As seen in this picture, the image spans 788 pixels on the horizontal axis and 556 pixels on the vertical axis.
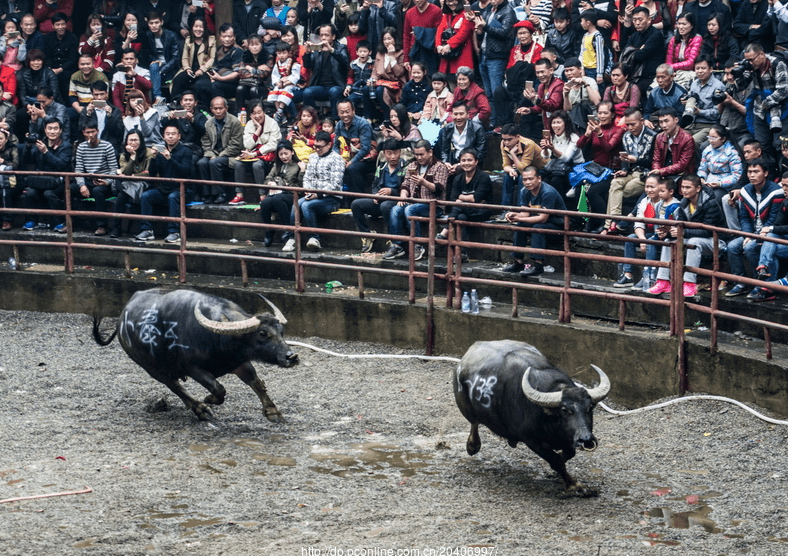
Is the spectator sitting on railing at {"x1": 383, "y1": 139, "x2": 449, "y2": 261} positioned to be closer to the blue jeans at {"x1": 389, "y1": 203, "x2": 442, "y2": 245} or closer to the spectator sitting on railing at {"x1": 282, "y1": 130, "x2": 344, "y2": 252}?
the blue jeans at {"x1": 389, "y1": 203, "x2": 442, "y2": 245}

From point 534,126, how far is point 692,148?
3.17 meters

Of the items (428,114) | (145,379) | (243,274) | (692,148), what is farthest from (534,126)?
(145,379)

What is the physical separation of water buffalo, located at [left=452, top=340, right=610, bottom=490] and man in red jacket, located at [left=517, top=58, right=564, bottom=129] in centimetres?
622

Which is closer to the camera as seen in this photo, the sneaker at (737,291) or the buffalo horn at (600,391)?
the buffalo horn at (600,391)

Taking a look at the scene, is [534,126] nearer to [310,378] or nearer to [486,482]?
[310,378]

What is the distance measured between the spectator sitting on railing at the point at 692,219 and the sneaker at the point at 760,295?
0.58m

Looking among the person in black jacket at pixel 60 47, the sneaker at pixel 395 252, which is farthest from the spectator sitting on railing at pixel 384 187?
the person in black jacket at pixel 60 47

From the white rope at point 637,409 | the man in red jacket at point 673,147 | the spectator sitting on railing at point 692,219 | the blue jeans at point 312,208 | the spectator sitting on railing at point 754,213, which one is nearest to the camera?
the white rope at point 637,409

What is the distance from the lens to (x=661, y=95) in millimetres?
14422

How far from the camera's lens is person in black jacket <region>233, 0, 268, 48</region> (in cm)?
1962

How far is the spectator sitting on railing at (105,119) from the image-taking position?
701 inches

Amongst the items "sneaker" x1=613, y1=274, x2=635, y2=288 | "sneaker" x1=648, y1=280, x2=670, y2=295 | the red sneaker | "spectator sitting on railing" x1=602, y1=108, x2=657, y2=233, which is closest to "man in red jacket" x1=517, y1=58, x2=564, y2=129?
"spectator sitting on railing" x1=602, y1=108, x2=657, y2=233

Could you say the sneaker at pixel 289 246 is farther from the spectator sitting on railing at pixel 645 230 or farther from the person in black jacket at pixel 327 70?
the spectator sitting on railing at pixel 645 230

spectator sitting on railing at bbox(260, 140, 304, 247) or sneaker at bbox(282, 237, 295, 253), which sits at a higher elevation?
spectator sitting on railing at bbox(260, 140, 304, 247)
